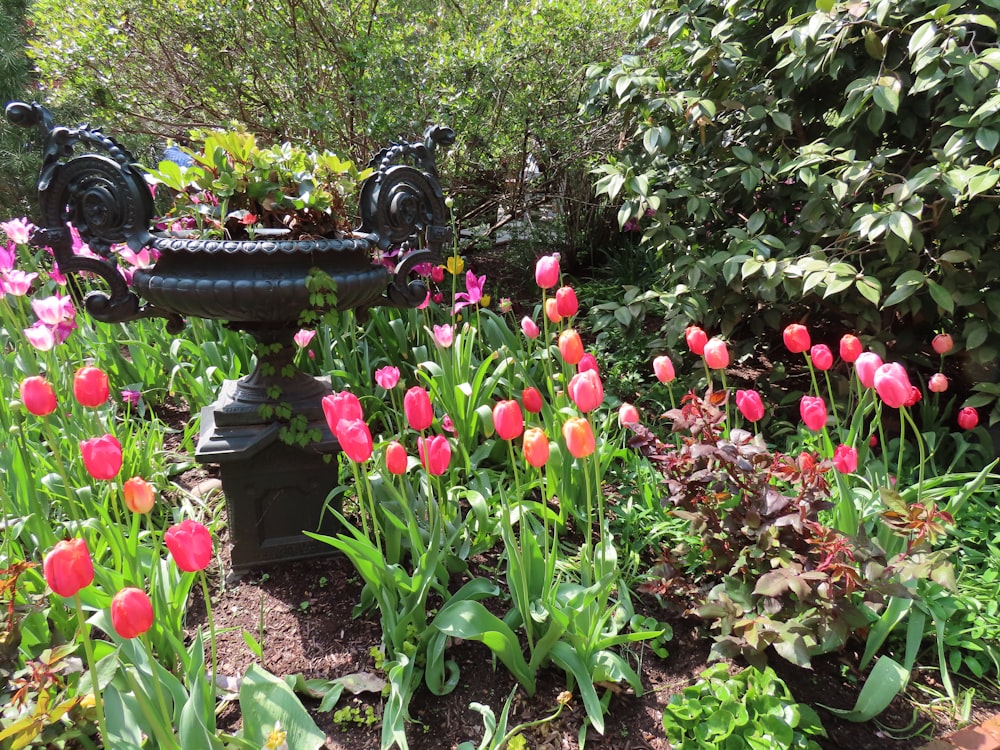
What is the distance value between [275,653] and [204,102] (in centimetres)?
382

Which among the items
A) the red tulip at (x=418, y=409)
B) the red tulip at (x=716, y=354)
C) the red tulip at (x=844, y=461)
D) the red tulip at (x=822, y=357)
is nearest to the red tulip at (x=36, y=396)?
the red tulip at (x=418, y=409)

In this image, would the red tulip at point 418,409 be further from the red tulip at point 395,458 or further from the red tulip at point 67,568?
the red tulip at point 67,568

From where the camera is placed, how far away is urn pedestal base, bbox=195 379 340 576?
6.06 ft

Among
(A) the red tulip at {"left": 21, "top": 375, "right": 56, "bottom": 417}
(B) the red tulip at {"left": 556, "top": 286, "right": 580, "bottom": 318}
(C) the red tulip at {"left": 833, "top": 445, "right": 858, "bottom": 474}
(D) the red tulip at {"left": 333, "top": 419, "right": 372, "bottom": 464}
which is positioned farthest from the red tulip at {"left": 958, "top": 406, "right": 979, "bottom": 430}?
(A) the red tulip at {"left": 21, "top": 375, "right": 56, "bottom": 417}

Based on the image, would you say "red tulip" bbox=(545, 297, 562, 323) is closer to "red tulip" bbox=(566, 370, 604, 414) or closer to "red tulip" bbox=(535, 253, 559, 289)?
"red tulip" bbox=(535, 253, 559, 289)

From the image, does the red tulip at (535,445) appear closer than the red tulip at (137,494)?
No

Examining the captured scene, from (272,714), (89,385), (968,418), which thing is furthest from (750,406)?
(89,385)

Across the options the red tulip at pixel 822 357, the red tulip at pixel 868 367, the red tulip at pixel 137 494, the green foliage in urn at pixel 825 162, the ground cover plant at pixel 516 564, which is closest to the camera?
the red tulip at pixel 137 494

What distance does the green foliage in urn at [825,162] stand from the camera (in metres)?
2.06

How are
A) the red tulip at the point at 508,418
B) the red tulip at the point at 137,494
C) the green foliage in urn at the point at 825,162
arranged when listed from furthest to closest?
the green foliage in urn at the point at 825,162 → the red tulip at the point at 508,418 → the red tulip at the point at 137,494

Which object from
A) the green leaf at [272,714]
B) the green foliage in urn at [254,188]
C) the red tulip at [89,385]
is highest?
the green foliage in urn at [254,188]

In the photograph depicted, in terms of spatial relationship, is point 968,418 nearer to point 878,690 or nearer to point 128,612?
point 878,690

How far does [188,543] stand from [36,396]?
0.56 meters

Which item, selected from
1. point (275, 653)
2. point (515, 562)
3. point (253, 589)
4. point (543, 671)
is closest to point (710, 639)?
point (543, 671)
